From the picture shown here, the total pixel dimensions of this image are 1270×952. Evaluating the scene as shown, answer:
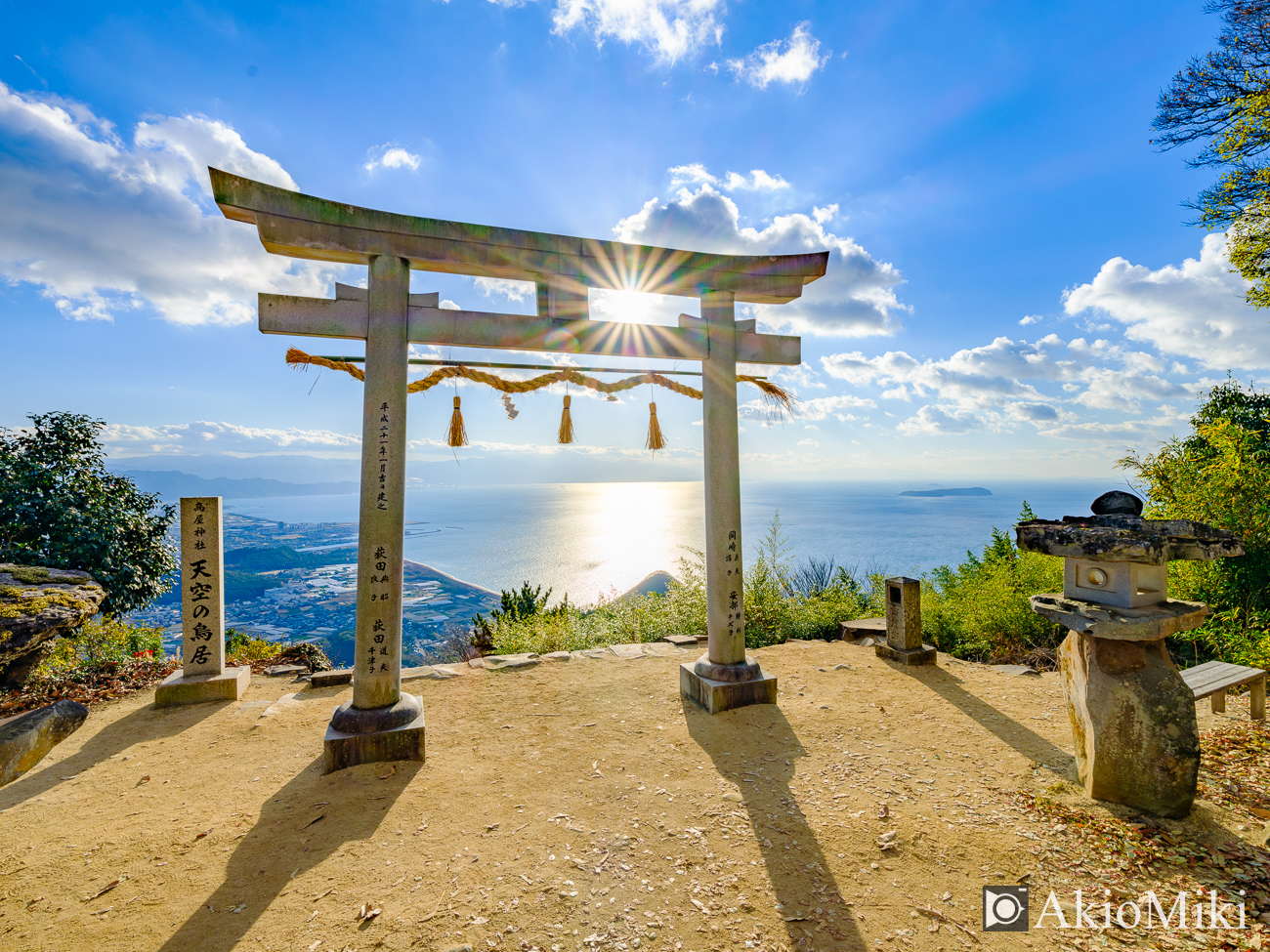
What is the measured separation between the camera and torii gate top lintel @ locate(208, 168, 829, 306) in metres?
3.88

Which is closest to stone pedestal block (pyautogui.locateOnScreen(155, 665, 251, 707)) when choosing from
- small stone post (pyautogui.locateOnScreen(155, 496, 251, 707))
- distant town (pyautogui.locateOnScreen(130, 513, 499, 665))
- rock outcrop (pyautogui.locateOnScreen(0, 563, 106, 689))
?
small stone post (pyautogui.locateOnScreen(155, 496, 251, 707))

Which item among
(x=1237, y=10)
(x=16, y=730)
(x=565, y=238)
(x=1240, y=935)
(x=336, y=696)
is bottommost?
(x=336, y=696)

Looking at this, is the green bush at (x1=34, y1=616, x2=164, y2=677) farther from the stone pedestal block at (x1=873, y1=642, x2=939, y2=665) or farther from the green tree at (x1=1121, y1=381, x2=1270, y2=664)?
the green tree at (x1=1121, y1=381, x2=1270, y2=664)

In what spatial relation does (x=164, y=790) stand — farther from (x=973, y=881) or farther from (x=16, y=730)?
(x=973, y=881)

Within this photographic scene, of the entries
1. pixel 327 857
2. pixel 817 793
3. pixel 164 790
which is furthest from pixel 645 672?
pixel 164 790

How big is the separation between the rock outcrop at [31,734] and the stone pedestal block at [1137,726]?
19.7 feet

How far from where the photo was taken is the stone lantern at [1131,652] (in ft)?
9.53

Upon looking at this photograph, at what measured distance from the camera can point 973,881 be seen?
2.58 meters

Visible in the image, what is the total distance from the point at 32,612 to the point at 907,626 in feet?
33.0

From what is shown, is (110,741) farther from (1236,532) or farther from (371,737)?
(1236,532)

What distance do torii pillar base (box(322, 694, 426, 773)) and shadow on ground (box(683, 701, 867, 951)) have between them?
2.31 metres

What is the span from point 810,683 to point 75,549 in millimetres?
11009

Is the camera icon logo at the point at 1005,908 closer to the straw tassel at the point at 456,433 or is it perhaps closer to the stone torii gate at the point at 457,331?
the stone torii gate at the point at 457,331

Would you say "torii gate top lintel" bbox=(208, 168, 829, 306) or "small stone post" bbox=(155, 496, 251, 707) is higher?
"torii gate top lintel" bbox=(208, 168, 829, 306)
